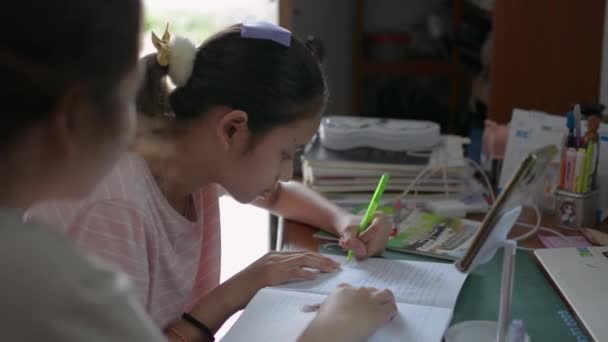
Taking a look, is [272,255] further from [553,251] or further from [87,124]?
→ [87,124]

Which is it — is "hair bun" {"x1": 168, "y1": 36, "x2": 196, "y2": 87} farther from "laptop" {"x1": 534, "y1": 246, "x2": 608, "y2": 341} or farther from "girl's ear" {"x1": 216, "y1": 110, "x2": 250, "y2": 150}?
"laptop" {"x1": 534, "y1": 246, "x2": 608, "y2": 341}

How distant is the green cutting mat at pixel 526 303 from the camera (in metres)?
0.93

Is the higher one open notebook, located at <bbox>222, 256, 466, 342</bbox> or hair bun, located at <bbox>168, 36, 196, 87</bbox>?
hair bun, located at <bbox>168, 36, 196, 87</bbox>

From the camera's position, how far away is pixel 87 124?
0.49 meters

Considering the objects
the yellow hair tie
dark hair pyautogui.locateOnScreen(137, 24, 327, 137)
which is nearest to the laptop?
dark hair pyautogui.locateOnScreen(137, 24, 327, 137)

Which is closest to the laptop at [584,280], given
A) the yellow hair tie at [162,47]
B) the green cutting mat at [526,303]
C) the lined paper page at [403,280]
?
the green cutting mat at [526,303]

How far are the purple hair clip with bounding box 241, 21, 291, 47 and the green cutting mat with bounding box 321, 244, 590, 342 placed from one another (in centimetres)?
45

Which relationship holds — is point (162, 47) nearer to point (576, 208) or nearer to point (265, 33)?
point (265, 33)

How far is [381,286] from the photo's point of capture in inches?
41.2

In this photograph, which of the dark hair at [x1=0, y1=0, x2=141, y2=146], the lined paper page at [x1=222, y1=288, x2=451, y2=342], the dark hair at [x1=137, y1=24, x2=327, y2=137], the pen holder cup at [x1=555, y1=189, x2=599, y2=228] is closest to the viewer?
the dark hair at [x1=0, y1=0, x2=141, y2=146]

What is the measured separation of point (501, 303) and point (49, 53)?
0.62m

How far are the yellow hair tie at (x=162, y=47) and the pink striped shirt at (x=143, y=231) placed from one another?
0.48ft

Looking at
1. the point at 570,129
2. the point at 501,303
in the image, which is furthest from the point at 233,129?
the point at 570,129

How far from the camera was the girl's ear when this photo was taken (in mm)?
1006
